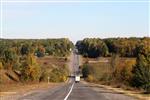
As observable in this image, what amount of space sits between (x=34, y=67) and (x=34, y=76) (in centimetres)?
240

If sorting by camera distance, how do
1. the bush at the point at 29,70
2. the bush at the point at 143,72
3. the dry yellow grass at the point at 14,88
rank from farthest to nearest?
the bush at the point at 29,70, the bush at the point at 143,72, the dry yellow grass at the point at 14,88

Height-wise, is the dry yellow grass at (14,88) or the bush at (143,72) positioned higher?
the bush at (143,72)

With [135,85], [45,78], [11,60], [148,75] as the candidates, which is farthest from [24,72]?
[148,75]

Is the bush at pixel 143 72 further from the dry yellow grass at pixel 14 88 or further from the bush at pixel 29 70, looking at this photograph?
Answer: the bush at pixel 29 70

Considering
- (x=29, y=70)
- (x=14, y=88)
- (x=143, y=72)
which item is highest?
(x=143, y=72)

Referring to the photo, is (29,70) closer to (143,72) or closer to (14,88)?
(14,88)

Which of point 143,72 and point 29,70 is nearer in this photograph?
point 143,72

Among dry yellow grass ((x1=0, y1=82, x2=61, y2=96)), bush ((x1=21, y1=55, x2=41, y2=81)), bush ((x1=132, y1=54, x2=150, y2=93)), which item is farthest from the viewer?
bush ((x1=21, y1=55, x2=41, y2=81))

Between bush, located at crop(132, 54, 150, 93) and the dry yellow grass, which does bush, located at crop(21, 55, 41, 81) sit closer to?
the dry yellow grass

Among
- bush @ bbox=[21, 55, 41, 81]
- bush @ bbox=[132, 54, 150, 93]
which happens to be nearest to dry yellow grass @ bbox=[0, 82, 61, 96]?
bush @ bbox=[132, 54, 150, 93]

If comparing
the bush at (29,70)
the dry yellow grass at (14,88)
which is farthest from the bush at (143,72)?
the bush at (29,70)

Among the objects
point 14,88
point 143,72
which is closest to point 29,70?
point 14,88

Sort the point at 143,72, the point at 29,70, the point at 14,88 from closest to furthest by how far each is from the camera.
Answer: the point at 143,72, the point at 14,88, the point at 29,70

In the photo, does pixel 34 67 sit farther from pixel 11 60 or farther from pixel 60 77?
pixel 60 77
